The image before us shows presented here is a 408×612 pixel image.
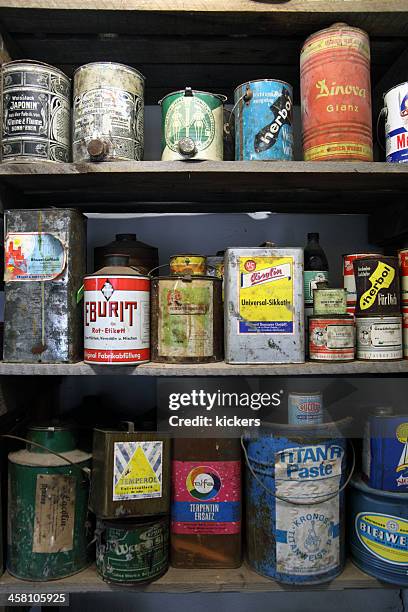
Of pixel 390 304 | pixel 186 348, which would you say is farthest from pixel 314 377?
pixel 186 348

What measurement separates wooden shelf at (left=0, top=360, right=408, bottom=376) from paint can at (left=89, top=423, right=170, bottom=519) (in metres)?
0.16

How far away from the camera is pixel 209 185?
3.75ft

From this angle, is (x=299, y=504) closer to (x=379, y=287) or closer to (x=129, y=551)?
(x=129, y=551)

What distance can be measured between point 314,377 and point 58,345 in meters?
Result: 0.73

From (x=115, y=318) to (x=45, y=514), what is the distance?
0.50 meters

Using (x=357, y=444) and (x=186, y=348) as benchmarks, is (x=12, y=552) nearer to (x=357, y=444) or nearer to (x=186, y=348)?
(x=186, y=348)

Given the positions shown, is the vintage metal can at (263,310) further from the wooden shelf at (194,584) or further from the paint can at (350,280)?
the wooden shelf at (194,584)

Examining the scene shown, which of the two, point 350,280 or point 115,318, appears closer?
point 115,318

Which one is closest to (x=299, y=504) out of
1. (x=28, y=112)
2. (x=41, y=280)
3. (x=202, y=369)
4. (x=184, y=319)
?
(x=202, y=369)

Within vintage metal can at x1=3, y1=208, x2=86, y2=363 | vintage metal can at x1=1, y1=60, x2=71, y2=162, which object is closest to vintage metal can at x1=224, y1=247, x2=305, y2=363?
vintage metal can at x1=3, y1=208, x2=86, y2=363

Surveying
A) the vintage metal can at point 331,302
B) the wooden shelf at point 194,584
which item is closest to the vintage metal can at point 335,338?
the vintage metal can at point 331,302

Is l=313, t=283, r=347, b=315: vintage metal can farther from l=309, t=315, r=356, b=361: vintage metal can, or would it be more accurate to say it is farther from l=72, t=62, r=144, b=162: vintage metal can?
l=72, t=62, r=144, b=162: vintage metal can

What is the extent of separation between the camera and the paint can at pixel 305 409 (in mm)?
1066

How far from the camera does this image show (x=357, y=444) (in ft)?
3.90
